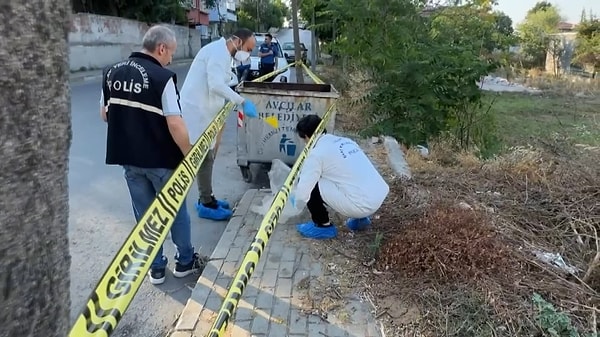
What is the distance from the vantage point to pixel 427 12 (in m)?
9.81

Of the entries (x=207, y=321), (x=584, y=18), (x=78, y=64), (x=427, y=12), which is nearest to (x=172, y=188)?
(x=207, y=321)

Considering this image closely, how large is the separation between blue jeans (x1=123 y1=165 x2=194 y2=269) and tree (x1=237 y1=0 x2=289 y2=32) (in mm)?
52606

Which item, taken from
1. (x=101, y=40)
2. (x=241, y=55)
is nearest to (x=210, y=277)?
(x=241, y=55)

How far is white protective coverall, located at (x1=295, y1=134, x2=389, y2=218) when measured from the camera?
3.82 m

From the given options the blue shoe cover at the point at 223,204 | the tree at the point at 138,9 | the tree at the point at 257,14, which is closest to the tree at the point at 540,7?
the tree at the point at 257,14

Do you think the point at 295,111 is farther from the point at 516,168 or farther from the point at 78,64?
the point at 78,64

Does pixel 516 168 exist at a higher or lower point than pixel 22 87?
lower

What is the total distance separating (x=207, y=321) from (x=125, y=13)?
2934 cm

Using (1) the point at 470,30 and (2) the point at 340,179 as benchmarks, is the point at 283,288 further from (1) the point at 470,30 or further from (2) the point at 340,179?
(1) the point at 470,30

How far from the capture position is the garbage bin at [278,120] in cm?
586

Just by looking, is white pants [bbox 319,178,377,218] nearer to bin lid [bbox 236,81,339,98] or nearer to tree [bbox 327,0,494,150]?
bin lid [bbox 236,81,339,98]

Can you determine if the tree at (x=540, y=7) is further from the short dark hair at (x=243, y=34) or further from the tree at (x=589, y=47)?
the short dark hair at (x=243, y=34)

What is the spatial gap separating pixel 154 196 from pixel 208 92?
4.74ft

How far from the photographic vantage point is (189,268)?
3871mm
